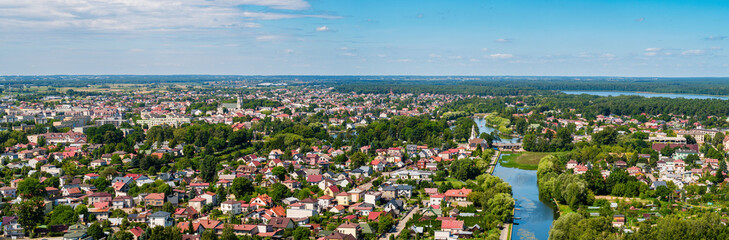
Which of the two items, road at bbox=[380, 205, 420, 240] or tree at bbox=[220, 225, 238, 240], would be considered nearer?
tree at bbox=[220, 225, 238, 240]

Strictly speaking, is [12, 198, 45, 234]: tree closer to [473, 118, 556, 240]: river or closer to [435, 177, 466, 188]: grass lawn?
[473, 118, 556, 240]: river

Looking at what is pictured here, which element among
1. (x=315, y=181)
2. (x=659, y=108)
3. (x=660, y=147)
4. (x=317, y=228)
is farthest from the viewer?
(x=659, y=108)

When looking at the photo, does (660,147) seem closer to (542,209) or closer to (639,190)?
(639,190)

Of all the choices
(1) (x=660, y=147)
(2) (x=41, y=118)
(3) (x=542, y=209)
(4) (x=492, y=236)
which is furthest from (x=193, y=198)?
(2) (x=41, y=118)

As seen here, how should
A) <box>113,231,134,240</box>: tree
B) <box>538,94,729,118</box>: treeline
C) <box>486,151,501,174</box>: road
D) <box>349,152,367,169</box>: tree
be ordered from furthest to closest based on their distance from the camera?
<box>538,94,729,118</box>: treeline → <box>486,151,501,174</box>: road → <box>349,152,367,169</box>: tree → <box>113,231,134,240</box>: tree

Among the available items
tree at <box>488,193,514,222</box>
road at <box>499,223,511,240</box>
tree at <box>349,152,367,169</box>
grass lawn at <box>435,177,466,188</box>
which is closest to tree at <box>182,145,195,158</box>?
tree at <box>349,152,367,169</box>

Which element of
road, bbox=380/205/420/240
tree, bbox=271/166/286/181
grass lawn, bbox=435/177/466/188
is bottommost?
grass lawn, bbox=435/177/466/188

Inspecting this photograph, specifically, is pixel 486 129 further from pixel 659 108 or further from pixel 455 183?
pixel 455 183
